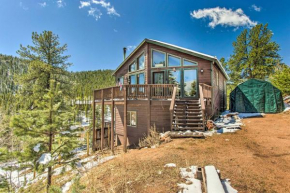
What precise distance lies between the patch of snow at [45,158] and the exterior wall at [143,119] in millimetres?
6126

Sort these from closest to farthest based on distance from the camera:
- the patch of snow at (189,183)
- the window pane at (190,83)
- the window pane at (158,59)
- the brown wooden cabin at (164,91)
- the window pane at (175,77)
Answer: the patch of snow at (189,183)
the brown wooden cabin at (164,91)
the window pane at (190,83)
the window pane at (175,77)
the window pane at (158,59)

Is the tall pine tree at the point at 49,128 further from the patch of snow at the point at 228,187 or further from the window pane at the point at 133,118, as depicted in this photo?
the window pane at the point at 133,118

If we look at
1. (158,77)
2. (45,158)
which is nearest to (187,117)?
(158,77)

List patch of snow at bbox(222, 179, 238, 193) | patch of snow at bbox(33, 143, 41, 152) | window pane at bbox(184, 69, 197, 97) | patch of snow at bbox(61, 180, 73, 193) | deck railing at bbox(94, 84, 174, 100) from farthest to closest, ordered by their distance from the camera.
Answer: window pane at bbox(184, 69, 197, 97)
deck railing at bbox(94, 84, 174, 100)
patch of snow at bbox(61, 180, 73, 193)
patch of snow at bbox(33, 143, 41, 152)
patch of snow at bbox(222, 179, 238, 193)

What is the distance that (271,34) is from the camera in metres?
21.5

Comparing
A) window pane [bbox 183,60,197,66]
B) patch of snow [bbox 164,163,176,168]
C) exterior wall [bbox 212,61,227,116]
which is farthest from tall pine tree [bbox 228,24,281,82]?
patch of snow [bbox 164,163,176,168]

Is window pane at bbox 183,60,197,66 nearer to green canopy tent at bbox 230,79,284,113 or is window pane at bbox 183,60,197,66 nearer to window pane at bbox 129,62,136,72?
window pane at bbox 129,62,136,72

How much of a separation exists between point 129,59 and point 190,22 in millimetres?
21393

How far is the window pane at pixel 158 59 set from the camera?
11.5m

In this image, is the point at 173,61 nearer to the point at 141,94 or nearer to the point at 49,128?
the point at 141,94

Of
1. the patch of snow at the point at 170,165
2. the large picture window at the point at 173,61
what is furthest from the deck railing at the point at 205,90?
the patch of snow at the point at 170,165

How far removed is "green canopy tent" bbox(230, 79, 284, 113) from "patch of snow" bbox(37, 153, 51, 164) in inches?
584

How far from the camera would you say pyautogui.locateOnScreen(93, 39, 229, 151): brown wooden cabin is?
8852 mm

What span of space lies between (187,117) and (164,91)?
6.52ft
